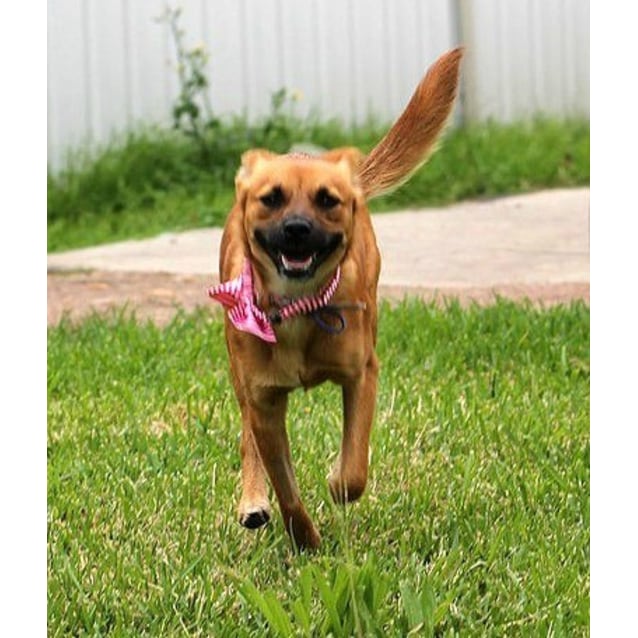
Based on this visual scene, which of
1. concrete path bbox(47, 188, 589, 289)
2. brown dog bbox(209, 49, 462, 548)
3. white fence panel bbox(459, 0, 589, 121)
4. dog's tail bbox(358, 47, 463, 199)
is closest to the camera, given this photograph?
brown dog bbox(209, 49, 462, 548)

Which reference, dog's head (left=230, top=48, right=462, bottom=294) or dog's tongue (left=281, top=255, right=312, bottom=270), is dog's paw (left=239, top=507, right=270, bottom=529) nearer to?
dog's head (left=230, top=48, right=462, bottom=294)

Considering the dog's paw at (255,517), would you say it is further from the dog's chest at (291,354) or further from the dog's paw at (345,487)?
the dog's chest at (291,354)

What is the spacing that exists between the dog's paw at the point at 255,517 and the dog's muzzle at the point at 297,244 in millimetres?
766

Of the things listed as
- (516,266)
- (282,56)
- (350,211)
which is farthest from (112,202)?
(350,211)

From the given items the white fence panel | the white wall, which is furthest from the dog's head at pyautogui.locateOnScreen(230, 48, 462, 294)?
the white fence panel

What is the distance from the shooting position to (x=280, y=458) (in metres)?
3.99

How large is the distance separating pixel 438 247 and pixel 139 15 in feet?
11.6

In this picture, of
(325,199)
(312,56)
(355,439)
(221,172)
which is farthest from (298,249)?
(312,56)

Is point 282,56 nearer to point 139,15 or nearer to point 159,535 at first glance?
point 139,15

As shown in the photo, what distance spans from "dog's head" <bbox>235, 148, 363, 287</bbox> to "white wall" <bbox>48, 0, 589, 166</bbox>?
7.89 metres

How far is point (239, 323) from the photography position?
3.82m

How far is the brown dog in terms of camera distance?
3.60m

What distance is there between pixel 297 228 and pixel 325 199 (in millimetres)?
144

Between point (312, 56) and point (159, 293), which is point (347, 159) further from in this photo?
point (312, 56)
